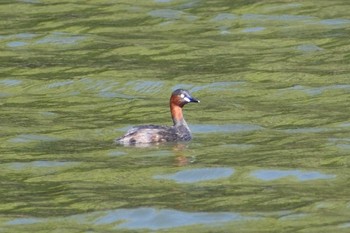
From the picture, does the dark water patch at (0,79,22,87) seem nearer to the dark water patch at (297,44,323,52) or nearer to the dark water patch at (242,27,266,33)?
the dark water patch at (297,44,323,52)

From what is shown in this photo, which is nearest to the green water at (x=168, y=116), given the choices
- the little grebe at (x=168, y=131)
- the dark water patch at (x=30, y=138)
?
the dark water patch at (x=30, y=138)

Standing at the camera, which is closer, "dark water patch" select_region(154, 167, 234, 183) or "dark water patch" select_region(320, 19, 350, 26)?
"dark water patch" select_region(154, 167, 234, 183)

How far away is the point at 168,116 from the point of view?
19.7 metres

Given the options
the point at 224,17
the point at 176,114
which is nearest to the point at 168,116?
the point at 176,114

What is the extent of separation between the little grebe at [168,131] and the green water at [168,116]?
0.52 ft

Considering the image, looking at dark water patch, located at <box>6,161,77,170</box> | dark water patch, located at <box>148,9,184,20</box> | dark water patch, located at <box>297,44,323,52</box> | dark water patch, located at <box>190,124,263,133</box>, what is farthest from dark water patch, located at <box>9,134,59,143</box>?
dark water patch, located at <box>148,9,184,20</box>

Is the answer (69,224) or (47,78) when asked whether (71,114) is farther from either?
(69,224)

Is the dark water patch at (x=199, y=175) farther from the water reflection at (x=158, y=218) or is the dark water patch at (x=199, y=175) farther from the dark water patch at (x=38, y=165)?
the water reflection at (x=158, y=218)

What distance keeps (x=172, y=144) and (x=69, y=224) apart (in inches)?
155

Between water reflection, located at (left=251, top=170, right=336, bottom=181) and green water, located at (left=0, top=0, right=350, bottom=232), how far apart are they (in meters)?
0.02

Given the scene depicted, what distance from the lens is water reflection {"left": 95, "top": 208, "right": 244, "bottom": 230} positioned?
13.8m

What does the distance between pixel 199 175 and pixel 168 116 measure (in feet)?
13.2

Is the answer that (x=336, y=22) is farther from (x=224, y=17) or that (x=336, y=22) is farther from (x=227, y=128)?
(x=227, y=128)

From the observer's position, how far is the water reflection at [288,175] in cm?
1541
